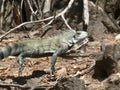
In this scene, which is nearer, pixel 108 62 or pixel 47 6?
pixel 108 62

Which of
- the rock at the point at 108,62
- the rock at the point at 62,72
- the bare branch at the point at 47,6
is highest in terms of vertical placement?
the bare branch at the point at 47,6

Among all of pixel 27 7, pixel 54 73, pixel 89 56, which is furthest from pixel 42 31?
pixel 54 73

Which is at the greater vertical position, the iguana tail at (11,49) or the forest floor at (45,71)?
the iguana tail at (11,49)

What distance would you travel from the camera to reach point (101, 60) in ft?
21.5

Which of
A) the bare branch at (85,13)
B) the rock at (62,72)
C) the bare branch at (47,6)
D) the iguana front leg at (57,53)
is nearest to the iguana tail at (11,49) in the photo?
the iguana front leg at (57,53)

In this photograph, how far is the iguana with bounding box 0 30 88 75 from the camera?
268 inches

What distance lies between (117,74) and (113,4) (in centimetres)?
456

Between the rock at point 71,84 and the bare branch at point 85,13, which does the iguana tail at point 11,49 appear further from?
the bare branch at point 85,13

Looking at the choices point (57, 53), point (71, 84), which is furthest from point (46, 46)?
point (71, 84)

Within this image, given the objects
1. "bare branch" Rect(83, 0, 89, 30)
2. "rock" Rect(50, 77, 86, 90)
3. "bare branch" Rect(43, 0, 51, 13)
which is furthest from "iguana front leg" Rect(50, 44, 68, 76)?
"bare branch" Rect(43, 0, 51, 13)

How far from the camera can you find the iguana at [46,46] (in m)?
6.82

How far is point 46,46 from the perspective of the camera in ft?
22.7

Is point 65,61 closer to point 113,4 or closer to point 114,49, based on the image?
point 114,49

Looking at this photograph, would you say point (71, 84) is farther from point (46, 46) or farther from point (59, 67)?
point (59, 67)
